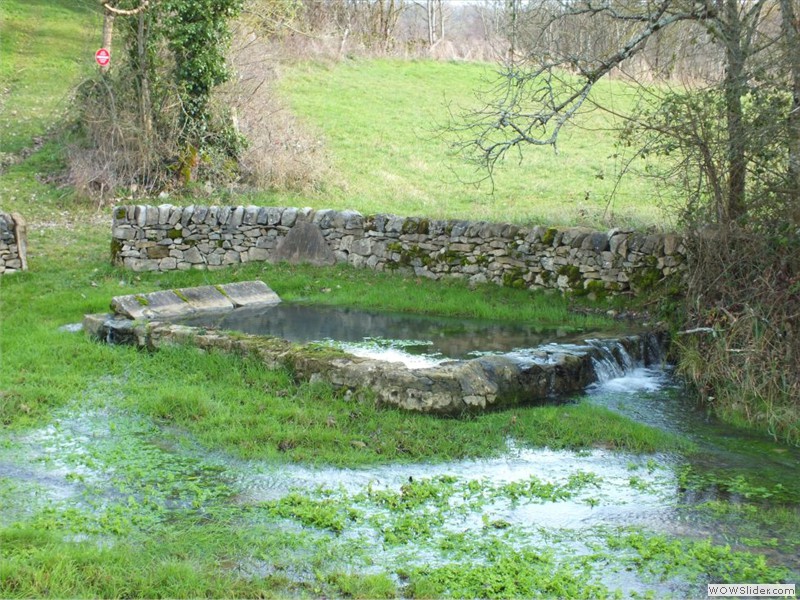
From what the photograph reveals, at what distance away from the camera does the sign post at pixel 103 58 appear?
20125mm

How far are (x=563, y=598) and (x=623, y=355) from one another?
617cm

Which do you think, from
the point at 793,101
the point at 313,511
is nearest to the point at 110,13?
the point at 793,101

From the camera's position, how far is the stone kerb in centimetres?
1446

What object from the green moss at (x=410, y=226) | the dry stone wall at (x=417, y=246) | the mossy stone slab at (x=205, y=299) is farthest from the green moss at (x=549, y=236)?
the mossy stone slab at (x=205, y=299)

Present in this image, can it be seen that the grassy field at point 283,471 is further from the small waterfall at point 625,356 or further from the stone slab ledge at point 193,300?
the small waterfall at point 625,356

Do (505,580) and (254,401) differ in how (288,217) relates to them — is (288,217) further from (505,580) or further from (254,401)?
(505,580)

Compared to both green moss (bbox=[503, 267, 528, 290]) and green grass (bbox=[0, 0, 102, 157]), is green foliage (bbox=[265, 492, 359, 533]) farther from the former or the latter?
green grass (bbox=[0, 0, 102, 157])

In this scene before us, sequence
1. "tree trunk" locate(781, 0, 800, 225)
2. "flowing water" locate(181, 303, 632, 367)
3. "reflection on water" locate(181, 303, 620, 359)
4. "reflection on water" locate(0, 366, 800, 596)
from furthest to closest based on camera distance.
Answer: "reflection on water" locate(181, 303, 620, 359)
"flowing water" locate(181, 303, 632, 367)
"tree trunk" locate(781, 0, 800, 225)
"reflection on water" locate(0, 366, 800, 596)

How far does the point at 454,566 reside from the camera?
5.29 m

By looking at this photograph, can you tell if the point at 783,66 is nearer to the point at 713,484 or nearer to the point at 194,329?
the point at 713,484

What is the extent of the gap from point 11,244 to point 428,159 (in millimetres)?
11691

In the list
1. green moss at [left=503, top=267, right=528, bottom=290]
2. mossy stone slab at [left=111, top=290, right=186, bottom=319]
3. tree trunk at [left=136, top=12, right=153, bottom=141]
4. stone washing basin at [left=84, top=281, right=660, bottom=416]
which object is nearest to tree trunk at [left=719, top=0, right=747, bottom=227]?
stone washing basin at [left=84, top=281, right=660, bottom=416]

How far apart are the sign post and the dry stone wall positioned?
6051mm

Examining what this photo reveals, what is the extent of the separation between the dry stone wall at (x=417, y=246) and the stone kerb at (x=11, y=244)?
166cm
